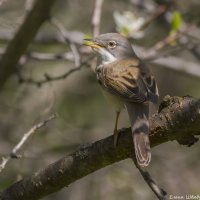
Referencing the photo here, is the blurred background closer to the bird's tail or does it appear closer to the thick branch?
the thick branch

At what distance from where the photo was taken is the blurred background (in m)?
6.66

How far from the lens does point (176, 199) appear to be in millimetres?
6449

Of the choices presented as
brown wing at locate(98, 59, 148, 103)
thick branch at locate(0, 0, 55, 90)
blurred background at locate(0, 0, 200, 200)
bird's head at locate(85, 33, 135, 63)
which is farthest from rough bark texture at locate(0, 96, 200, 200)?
blurred background at locate(0, 0, 200, 200)

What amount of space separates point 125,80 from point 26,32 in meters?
1.10

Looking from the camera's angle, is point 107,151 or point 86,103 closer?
point 107,151

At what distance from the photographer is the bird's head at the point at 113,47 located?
5.78m

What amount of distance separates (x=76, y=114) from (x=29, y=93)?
104cm

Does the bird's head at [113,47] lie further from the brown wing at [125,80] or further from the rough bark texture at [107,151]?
the rough bark texture at [107,151]

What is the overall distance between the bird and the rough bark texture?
8cm

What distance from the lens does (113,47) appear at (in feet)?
19.3

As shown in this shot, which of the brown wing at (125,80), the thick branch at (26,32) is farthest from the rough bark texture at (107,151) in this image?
the thick branch at (26,32)

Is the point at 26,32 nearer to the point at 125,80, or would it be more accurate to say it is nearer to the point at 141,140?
the point at 125,80

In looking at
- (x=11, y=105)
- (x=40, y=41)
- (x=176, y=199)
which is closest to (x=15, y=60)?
(x=40, y=41)

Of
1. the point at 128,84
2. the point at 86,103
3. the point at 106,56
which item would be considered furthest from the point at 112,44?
the point at 86,103
